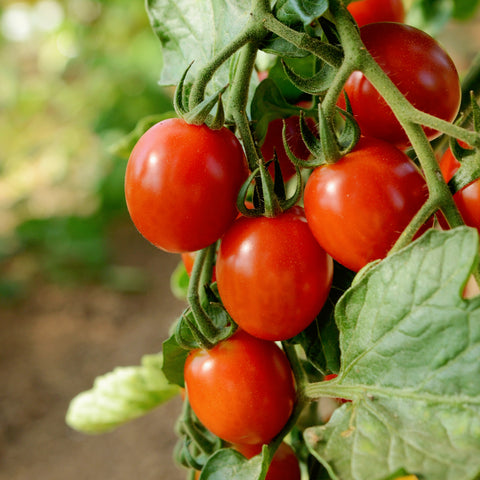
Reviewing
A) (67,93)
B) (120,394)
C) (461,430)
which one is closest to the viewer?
(461,430)

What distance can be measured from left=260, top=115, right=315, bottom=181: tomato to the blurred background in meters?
1.34

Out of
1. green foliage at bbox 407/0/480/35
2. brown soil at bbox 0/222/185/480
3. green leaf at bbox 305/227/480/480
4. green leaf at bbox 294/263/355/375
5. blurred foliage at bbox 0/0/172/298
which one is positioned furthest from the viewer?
blurred foliage at bbox 0/0/172/298

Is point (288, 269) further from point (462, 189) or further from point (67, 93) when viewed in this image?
point (67, 93)

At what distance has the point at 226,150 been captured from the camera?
0.36 meters

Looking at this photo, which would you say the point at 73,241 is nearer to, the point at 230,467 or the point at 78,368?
the point at 78,368

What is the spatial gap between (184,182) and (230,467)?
0.61 ft

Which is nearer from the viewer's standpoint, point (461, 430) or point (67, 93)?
point (461, 430)

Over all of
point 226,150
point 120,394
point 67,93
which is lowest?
point 67,93

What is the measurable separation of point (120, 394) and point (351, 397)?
38cm

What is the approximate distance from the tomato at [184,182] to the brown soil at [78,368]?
1.37 metres

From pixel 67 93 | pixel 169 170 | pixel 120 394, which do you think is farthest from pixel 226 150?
pixel 67 93

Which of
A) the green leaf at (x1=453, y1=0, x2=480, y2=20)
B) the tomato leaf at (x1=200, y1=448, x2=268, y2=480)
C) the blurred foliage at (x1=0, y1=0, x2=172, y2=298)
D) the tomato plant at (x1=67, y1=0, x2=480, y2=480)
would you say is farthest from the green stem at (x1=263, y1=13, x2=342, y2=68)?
the blurred foliage at (x1=0, y1=0, x2=172, y2=298)

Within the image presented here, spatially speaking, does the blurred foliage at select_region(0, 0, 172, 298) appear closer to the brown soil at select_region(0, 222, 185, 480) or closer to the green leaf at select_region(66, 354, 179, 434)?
the brown soil at select_region(0, 222, 185, 480)

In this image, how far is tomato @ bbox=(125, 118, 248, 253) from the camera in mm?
356
